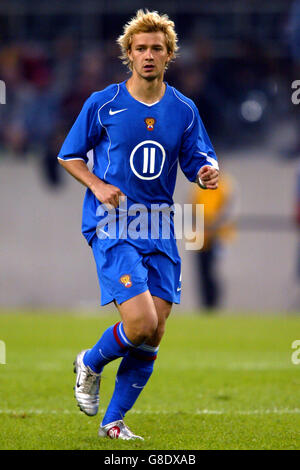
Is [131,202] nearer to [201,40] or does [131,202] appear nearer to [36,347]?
[36,347]

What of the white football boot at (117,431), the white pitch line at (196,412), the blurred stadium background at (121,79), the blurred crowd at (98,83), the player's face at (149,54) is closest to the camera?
the white football boot at (117,431)

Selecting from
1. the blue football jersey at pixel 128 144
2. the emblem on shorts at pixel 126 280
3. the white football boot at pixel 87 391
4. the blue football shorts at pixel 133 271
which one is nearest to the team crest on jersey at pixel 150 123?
the blue football jersey at pixel 128 144

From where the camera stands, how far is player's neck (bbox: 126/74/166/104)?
5.43 m

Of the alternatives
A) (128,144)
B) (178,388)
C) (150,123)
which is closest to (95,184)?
(128,144)

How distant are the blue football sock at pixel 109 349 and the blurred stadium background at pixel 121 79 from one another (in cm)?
921

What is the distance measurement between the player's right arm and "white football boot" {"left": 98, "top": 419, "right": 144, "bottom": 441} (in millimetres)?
1306

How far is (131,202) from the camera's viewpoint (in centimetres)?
537

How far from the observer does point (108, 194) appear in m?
5.12

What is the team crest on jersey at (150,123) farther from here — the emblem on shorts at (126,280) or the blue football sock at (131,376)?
the blue football sock at (131,376)

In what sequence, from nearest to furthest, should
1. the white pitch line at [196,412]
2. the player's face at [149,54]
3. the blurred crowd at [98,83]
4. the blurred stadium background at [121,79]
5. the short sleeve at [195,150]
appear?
1. the player's face at [149,54]
2. the short sleeve at [195,150]
3. the white pitch line at [196,412]
4. the blurred stadium background at [121,79]
5. the blurred crowd at [98,83]

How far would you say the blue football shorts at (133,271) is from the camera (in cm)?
516

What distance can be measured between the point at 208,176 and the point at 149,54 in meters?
0.81

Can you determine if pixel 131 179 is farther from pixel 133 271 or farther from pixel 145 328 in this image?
pixel 145 328

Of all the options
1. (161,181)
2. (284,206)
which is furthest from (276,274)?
(161,181)
